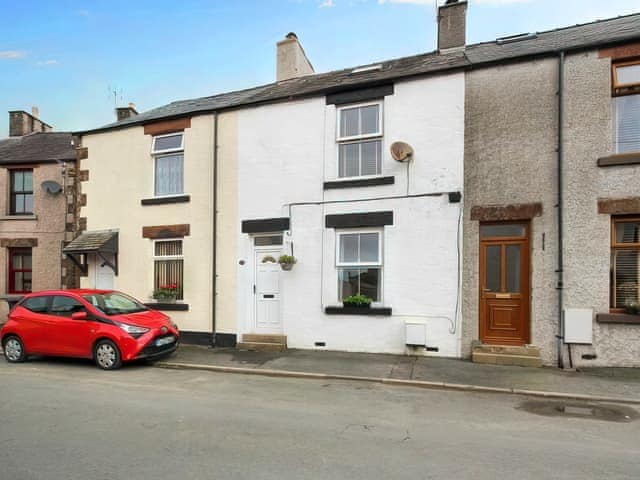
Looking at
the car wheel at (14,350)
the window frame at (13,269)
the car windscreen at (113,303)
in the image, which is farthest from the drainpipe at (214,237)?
the window frame at (13,269)

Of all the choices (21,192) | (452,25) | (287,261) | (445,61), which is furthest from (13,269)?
(452,25)

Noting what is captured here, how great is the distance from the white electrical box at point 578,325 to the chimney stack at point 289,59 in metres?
Answer: 10.0

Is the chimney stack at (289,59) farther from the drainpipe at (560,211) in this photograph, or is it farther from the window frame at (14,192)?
the window frame at (14,192)

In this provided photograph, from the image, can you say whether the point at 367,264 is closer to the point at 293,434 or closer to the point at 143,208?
the point at 293,434

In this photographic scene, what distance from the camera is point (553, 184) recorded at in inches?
321

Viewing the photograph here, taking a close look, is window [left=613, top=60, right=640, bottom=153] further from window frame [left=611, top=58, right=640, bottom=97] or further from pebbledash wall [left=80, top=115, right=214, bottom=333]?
pebbledash wall [left=80, top=115, right=214, bottom=333]

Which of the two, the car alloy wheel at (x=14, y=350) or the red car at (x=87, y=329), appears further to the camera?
the car alloy wheel at (x=14, y=350)

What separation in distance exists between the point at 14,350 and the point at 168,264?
383cm

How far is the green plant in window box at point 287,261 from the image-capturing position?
9.53 metres

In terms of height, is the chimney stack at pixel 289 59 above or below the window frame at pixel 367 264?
above

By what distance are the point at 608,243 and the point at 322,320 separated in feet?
19.7

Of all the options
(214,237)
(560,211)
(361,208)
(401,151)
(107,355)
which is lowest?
(107,355)

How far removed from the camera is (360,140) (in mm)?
9570

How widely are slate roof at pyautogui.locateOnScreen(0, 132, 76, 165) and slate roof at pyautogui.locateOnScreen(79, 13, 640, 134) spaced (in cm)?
351
